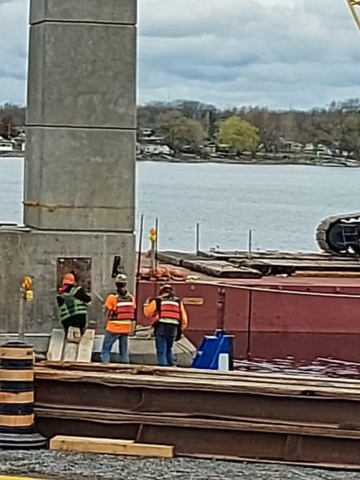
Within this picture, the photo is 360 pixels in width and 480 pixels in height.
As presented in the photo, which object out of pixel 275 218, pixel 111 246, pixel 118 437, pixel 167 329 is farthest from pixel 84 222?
pixel 275 218

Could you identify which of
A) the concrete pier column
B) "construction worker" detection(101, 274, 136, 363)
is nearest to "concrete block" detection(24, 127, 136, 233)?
the concrete pier column

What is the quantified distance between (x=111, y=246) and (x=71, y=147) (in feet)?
5.48

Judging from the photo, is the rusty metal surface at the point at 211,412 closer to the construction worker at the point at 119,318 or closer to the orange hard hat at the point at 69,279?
the construction worker at the point at 119,318

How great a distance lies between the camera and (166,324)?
18.5 metres

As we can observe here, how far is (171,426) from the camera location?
33.5 feet

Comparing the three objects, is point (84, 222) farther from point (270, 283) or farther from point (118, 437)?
point (270, 283)

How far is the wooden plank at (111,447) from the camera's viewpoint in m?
9.79

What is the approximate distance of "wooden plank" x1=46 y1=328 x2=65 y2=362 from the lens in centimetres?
1775

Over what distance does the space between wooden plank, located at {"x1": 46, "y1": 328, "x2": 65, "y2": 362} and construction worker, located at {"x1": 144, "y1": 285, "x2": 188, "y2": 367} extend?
140 centimetres

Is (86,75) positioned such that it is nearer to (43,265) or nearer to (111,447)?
(43,265)

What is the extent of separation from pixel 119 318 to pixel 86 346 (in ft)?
2.16

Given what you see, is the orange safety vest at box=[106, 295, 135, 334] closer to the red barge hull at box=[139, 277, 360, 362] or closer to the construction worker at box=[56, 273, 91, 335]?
the construction worker at box=[56, 273, 91, 335]

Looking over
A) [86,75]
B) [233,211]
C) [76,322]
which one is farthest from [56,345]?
[233,211]

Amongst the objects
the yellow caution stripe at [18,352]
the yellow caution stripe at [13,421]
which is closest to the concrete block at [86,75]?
the yellow caution stripe at [18,352]
